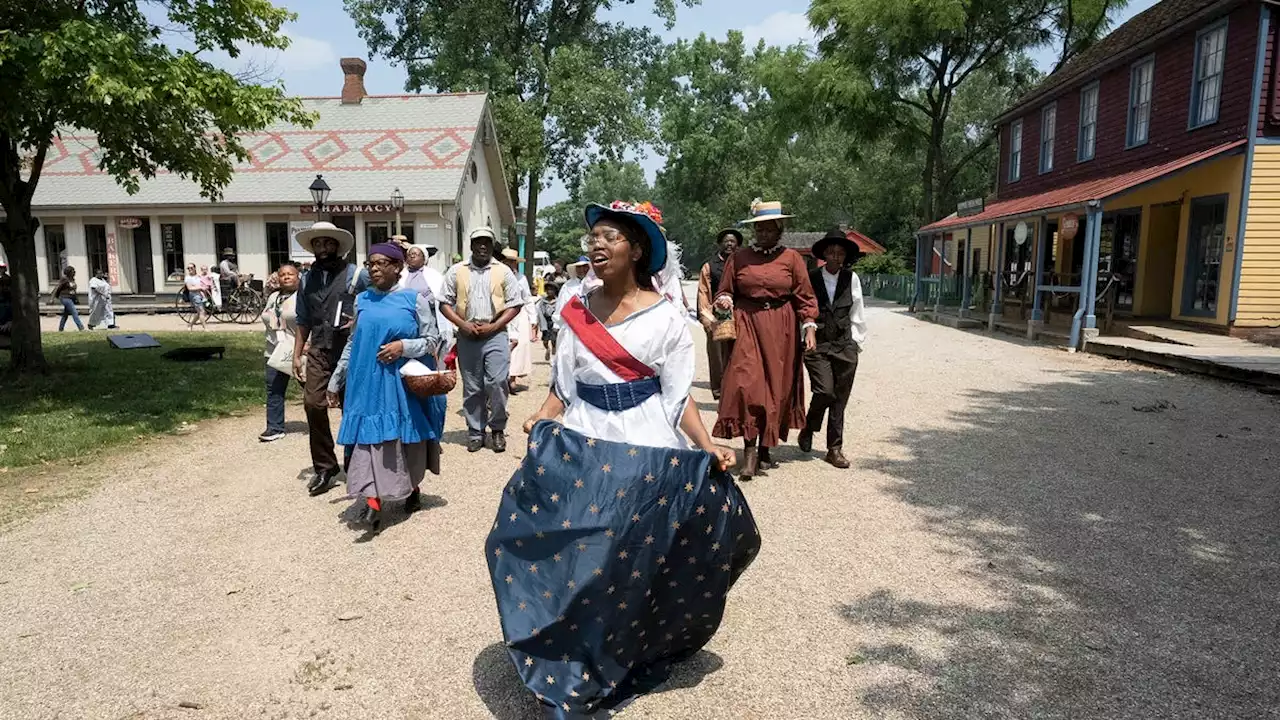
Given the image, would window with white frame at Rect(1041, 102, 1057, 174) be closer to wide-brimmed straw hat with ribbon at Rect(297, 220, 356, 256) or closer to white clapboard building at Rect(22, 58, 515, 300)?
white clapboard building at Rect(22, 58, 515, 300)

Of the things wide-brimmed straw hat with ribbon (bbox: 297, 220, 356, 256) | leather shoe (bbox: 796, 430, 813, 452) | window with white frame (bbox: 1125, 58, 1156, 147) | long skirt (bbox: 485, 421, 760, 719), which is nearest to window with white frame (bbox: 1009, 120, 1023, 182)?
window with white frame (bbox: 1125, 58, 1156, 147)

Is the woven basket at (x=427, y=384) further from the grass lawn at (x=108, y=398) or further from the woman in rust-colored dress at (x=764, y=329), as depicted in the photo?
the grass lawn at (x=108, y=398)

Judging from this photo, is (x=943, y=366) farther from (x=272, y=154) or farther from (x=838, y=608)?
(x=272, y=154)

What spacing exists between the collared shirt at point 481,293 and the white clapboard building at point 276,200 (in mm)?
17789

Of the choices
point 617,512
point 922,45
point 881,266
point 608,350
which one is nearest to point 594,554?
point 617,512

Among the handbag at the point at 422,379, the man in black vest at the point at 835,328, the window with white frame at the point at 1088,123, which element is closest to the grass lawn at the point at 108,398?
the handbag at the point at 422,379

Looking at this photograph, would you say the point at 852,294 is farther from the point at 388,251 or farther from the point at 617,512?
the point at 617,512

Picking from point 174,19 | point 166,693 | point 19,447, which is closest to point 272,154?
point 174,19

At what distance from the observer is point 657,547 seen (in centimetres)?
288

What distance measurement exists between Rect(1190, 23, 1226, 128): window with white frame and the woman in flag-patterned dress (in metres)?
16.3

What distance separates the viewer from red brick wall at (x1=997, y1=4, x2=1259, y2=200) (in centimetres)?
1456

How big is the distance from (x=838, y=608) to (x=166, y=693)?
2.81 m

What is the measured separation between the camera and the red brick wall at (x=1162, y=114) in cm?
1456

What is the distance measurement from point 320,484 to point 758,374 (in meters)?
3.20
